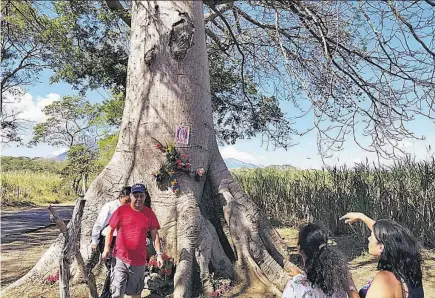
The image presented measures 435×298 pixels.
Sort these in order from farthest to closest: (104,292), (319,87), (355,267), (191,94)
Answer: (319,87), (355,267), (191,94), (104,292)

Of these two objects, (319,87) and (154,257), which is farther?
(319,87)

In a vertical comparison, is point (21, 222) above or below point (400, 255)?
below

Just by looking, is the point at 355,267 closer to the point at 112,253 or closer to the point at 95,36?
the point at 112,253

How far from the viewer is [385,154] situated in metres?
5.49

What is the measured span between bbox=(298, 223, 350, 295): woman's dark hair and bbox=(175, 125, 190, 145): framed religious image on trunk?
276 centimetres

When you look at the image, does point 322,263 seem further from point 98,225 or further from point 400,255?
point 98,225

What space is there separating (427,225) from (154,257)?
4.62 meters

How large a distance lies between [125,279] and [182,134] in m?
1.89

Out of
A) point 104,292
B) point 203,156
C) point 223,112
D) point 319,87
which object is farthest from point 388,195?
point 223,112

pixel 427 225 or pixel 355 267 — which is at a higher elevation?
pixel 427 225

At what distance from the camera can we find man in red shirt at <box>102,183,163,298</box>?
3719 millimetres

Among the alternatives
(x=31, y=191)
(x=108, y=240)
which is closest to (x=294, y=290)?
(x=108, y=240)

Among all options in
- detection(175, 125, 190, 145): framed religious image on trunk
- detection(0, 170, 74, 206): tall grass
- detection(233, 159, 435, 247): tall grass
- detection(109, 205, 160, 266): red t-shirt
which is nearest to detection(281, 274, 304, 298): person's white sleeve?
detection(109, 205, 160, 266): red t-shirt

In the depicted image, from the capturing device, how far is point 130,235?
3770 millimetres
